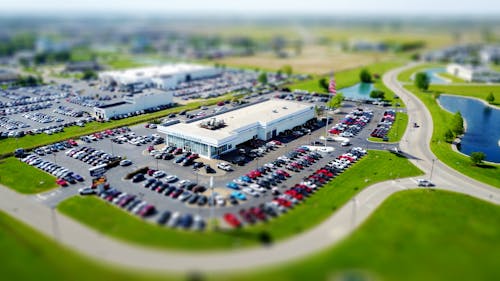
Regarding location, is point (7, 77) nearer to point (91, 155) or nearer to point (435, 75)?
point (91, 155)

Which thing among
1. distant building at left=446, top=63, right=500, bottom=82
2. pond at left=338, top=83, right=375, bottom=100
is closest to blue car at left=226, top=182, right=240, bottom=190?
pond at left=338, top=83, right=375, bottom=100

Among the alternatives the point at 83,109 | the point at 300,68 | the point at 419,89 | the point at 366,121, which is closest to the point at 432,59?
the point at 300,68

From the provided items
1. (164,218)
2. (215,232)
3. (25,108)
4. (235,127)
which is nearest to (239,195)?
(215,232)

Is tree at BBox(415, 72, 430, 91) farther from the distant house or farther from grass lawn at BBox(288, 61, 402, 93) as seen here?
the distant house

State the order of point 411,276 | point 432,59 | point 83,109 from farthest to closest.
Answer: point 432,59 < point 83,109 < point 411,276

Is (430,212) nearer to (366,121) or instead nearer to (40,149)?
(366,121)

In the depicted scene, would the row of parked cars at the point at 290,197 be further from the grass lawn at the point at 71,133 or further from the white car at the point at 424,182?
the grass lawn at the point at 71,133

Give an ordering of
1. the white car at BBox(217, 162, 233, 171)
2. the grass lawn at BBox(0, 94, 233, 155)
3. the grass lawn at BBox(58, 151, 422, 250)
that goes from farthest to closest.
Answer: the grass lawn at BBox(0, 94, 233, 155) < the white car at BBox(217, 162, 233, 171) < the grass lawn at BBox(58, 151, 422, 250)
